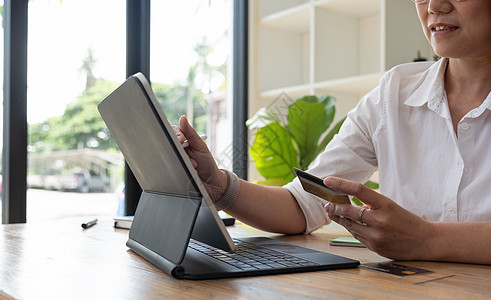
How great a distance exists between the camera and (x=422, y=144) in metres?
1.25

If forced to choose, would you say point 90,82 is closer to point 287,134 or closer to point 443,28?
point 287,134

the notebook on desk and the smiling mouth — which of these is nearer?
the notebook on desk

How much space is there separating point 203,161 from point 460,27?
2.06ft

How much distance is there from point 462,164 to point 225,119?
240 cm

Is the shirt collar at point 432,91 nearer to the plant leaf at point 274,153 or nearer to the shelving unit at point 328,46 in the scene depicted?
the plant leaf at point 274,153

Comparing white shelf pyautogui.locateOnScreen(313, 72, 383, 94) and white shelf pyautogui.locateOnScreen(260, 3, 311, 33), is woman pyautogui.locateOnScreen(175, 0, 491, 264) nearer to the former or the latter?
white shelf pyautogui.locateOnScreen(313, 72, 383, 94)

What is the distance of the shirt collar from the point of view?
4.07 ft

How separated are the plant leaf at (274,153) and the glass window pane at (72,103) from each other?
0.79 m

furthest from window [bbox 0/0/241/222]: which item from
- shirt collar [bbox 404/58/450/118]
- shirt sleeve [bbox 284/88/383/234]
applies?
shirt collar [bbox 404/58/450/118]

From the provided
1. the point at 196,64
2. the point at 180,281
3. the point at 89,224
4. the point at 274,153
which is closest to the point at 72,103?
the point at 196,64

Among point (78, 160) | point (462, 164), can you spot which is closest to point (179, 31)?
point (78, 160)

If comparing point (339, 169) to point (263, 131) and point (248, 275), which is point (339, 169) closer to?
point (248, 275)

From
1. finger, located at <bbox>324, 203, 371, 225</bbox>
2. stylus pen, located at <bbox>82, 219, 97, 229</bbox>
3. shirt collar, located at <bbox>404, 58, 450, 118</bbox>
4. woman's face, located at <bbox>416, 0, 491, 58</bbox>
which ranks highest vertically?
woman's face, located at <bbox>416, 0, 491, 58</bbox>

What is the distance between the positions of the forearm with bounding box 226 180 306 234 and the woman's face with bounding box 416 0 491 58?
492mm
